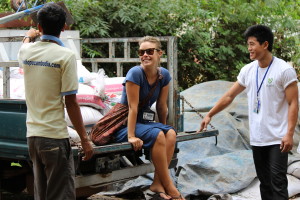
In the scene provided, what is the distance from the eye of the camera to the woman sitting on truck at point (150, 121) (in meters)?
5.08

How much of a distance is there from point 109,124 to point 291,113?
1.60 meters

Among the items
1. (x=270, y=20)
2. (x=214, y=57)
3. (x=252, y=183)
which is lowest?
(x=252, y=183)

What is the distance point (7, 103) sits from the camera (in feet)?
15.6

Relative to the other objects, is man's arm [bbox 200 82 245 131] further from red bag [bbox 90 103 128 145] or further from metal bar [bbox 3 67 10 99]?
metal bar [bbox 3 67 10 99]

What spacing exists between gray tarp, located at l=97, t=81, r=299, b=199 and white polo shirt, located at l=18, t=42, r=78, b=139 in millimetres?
2856

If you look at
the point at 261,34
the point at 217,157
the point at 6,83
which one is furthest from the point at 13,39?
the point at 217,157

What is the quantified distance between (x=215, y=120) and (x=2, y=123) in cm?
349

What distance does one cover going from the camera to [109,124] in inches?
205

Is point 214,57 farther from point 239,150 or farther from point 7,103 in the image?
point 7,103

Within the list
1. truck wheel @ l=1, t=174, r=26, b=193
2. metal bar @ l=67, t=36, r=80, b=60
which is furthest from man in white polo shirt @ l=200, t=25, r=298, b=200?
metal bar @ l=67, t=36, r=80, b=60

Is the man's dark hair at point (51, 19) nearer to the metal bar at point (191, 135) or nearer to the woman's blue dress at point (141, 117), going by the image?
the woman's blue dress at point (141, 117)

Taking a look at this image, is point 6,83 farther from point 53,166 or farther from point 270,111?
point 270,111

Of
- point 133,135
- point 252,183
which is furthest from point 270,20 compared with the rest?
point 133,135

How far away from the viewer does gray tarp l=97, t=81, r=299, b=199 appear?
6.38 metres
